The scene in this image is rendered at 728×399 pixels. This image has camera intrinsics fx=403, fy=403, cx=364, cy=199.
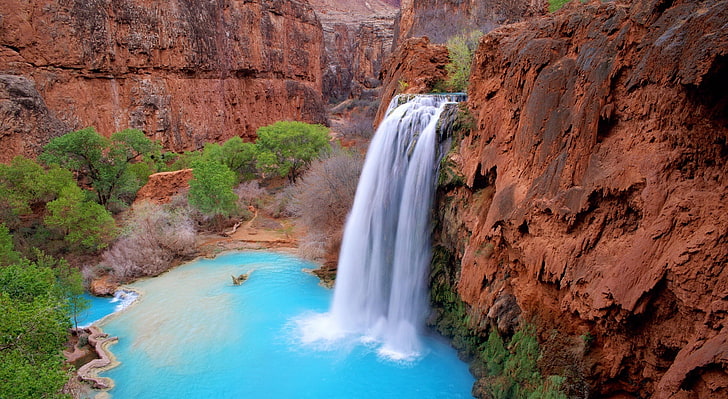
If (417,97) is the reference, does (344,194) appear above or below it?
below

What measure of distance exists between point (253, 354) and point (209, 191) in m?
11.1

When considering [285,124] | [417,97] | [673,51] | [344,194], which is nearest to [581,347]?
[673,51]

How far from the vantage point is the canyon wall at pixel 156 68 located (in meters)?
21.3

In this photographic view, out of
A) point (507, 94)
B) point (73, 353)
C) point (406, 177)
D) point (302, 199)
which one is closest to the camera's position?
point (507, 94)

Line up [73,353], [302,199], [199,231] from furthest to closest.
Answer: [199,231] < [302,199] < [73,353]

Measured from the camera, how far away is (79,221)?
15484mm

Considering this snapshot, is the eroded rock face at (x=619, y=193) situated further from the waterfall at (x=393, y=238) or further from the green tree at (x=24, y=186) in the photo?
the green tree at (x=24, y=186)

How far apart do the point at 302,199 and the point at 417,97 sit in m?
7.44

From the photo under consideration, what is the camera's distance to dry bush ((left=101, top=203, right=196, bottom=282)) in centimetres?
1568

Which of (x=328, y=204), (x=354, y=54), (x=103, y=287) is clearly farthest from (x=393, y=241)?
(x=354, y=54)

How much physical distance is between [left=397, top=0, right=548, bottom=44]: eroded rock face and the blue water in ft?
64.1

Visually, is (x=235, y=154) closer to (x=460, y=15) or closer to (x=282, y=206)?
(x=282, y=206)

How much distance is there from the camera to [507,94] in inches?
342

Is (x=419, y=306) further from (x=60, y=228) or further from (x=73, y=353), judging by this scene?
(x=60, y=228)
